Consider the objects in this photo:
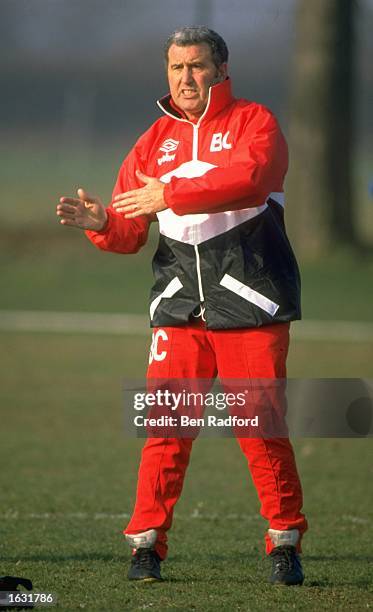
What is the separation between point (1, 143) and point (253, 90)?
31.8ft

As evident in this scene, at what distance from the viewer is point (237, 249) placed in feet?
17.8

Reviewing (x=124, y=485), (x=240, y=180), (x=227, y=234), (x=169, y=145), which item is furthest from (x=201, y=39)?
(x=124, y=485)

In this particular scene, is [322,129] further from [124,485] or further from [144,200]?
[144,200]

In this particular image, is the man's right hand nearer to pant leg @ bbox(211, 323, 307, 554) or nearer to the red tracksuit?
the red tracksuit

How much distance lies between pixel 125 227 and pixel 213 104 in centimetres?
65

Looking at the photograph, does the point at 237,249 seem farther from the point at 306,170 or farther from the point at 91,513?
the point at 306,170

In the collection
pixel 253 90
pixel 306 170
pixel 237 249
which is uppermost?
pixel 253 90

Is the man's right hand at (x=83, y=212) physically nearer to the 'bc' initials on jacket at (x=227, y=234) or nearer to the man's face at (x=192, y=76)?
the 'bc' initials on jacket at (x=227, y=234)

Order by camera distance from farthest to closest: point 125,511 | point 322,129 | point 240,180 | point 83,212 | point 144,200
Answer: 1. point 322,129
2. point 125,511
3. point 83,212
4. point 144,200
5. point 240,180

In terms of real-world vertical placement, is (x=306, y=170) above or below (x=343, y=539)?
above

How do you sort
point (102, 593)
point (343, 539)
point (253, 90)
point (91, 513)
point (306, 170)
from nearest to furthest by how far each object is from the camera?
point (102, 593) < point (343, 539) < point (91, 513) < point (306, 170) < point (253, 90)

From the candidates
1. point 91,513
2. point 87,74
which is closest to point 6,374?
point 91,513

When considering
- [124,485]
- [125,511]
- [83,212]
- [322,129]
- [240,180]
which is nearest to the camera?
[240,180]

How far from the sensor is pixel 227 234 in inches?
214
